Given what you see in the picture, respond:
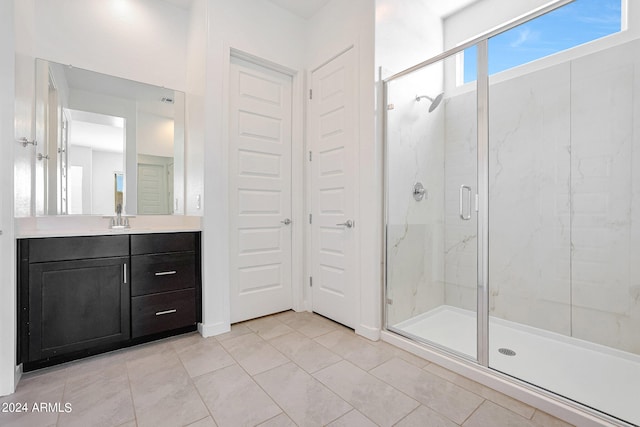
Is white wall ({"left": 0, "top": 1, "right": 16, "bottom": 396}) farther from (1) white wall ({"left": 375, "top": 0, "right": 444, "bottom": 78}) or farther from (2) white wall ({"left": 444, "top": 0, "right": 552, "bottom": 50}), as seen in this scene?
(2) white wall ({"left": 444, "top": 0, "right": 552, "bottom": 50})

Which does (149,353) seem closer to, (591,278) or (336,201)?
(336,201)

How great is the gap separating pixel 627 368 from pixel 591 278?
1.97ft

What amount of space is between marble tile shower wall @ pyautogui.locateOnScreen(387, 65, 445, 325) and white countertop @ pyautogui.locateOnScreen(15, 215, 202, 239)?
1.68 metres

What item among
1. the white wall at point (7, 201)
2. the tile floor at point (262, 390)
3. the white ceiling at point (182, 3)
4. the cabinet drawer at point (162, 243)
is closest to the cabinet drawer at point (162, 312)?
the tile floor at point (262, 390)

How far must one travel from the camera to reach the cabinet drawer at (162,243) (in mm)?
2193

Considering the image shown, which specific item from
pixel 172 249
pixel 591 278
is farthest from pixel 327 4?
pixel 591 278

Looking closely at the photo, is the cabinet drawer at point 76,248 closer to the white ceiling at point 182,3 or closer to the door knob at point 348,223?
the door knob at point 348,223

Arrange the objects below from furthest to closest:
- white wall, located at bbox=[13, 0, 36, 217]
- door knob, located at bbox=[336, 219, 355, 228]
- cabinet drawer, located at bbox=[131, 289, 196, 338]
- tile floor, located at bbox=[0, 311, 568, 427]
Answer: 1. door knob, located at bbox=[336, 219, 355, 228]
2. cabinet drawer, located at bbox=[131, 289, 196, 338]
3. white wall, located at bbox=[13, 0, 36, 217]
4. tile floor, located at bbox=[0, 311, 568, 427]

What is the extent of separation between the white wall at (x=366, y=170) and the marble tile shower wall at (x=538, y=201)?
0.56 ft

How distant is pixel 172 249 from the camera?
235 centimetres

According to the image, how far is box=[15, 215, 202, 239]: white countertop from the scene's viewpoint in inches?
→ 76.1

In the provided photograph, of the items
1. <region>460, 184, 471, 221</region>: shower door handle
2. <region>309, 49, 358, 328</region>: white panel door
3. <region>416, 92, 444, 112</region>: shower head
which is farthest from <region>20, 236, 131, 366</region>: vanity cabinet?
<region>416, 92, 444, 112</region>: shower head

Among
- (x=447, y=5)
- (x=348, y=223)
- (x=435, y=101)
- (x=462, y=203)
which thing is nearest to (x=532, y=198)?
(x=462, y=203)

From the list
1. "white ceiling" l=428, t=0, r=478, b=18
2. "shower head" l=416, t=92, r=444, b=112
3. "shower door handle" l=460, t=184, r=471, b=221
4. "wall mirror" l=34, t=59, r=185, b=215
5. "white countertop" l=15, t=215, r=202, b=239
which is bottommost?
"white countertop" l=15, t=215, r=202, b=239
